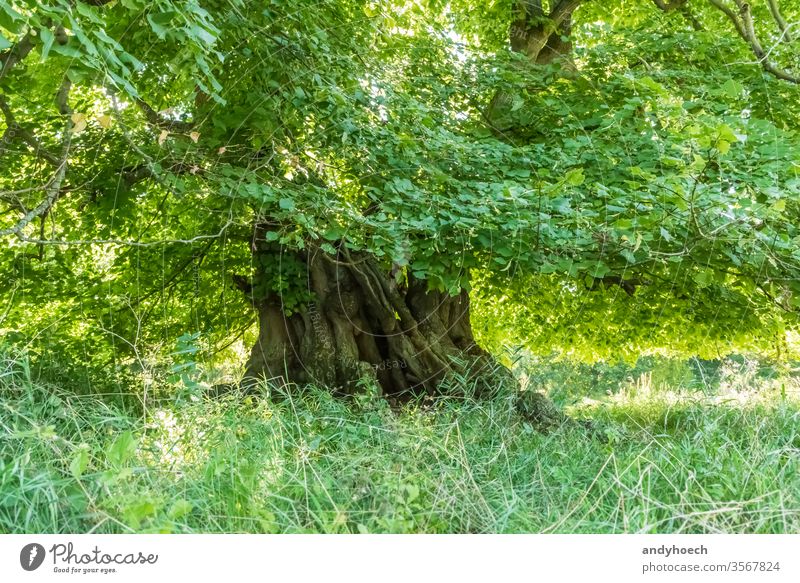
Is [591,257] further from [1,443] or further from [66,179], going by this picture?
[66,179]

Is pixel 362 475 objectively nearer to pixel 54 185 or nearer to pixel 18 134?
pixel 54 185

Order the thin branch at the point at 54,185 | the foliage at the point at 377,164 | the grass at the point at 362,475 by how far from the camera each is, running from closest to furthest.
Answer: the grass at the point at 362,475, the thin branch at the point at 54,185, the foliage at the point at 377,164

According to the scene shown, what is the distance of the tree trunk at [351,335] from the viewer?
5953 millimetres

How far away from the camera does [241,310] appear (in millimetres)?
6891

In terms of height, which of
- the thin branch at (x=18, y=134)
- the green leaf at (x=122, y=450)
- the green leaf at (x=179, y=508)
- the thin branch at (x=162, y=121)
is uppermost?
the thin branch at (x=162, y=121)

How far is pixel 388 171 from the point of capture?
4438 mm

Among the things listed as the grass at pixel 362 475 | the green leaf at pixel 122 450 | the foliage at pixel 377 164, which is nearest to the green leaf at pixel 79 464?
the grass at pixel 362 475

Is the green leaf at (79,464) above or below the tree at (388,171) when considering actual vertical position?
below

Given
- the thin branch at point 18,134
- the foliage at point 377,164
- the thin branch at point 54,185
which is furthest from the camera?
the thin branch at point 18,134

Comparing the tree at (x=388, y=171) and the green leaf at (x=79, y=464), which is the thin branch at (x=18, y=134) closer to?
the tree at (x=388, y=171)

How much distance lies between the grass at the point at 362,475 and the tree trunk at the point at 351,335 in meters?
1.97

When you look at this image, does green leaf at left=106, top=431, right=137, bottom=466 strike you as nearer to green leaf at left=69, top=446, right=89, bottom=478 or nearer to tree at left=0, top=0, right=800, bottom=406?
green leaf at left=69, top=446, right=89, bottom=478

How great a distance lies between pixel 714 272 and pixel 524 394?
1.48m

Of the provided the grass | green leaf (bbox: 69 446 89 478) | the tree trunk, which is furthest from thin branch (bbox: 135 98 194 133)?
green leaf (bbox: 69 446 89 478)
